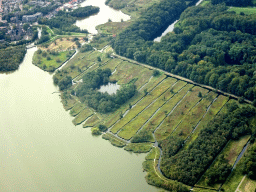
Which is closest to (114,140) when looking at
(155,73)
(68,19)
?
(155,73)

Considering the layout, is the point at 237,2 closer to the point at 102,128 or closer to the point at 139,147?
the point at 102,128

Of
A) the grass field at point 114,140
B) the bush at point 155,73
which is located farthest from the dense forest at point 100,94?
the grass field at point 114,140

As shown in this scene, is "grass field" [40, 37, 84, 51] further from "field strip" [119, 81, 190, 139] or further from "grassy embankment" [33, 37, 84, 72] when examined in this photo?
"field strip" [119, 81, 190, 139]

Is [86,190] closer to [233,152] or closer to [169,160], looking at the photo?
[169,160]

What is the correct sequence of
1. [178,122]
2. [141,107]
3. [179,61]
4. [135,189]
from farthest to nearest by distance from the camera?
1. [179,61]
2. [141,107]
3. [178,122]
4. [135,189]

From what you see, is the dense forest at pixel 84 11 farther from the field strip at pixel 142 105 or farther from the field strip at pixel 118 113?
the field strip at pixel 118 113

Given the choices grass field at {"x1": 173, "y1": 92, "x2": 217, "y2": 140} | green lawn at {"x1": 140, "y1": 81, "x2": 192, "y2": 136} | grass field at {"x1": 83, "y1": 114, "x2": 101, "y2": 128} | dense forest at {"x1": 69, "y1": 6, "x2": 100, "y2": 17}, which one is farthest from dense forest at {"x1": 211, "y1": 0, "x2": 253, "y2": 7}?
grass field at {"x1": 83, "y1": 114, "x2": 101, "y2": 128}

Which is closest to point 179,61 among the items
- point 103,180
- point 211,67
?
point 211,67
